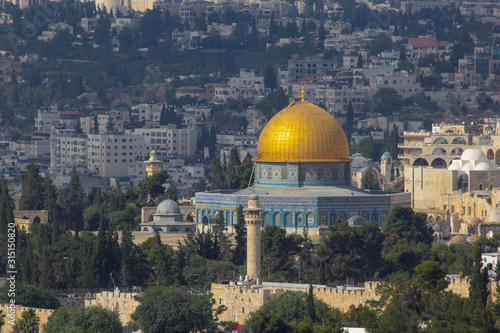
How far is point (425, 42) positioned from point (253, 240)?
11518 centimetres

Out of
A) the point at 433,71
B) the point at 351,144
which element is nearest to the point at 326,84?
the point at 433,71

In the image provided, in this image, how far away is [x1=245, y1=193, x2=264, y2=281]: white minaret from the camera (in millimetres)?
57219

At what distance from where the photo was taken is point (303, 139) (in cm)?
6969

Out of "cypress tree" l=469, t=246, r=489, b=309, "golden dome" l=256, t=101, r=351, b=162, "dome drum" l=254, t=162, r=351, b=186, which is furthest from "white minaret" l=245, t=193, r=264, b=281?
"cypress tree" l=469, t=246, r=489, b=309

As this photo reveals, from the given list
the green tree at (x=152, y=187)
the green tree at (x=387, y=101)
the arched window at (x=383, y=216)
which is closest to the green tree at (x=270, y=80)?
the green tree at (x=387, y=101)

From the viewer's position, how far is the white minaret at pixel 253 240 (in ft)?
188

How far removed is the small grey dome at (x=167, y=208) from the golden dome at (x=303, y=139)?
4.45 m

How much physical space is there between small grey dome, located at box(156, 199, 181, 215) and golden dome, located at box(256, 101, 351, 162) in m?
4.45

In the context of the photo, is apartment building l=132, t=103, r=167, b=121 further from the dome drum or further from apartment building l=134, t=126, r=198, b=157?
the dome drum

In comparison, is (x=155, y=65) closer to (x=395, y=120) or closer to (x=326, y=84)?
(x=326, y=84)

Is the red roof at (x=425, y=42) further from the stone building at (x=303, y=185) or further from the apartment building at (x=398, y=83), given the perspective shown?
the stone building at (x=303, y=185)

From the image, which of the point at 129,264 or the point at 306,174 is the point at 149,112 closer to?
the point at 306,174

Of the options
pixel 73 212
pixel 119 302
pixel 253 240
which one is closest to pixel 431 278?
pixel 253 240

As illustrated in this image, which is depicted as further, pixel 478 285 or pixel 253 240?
pixel 253 240
